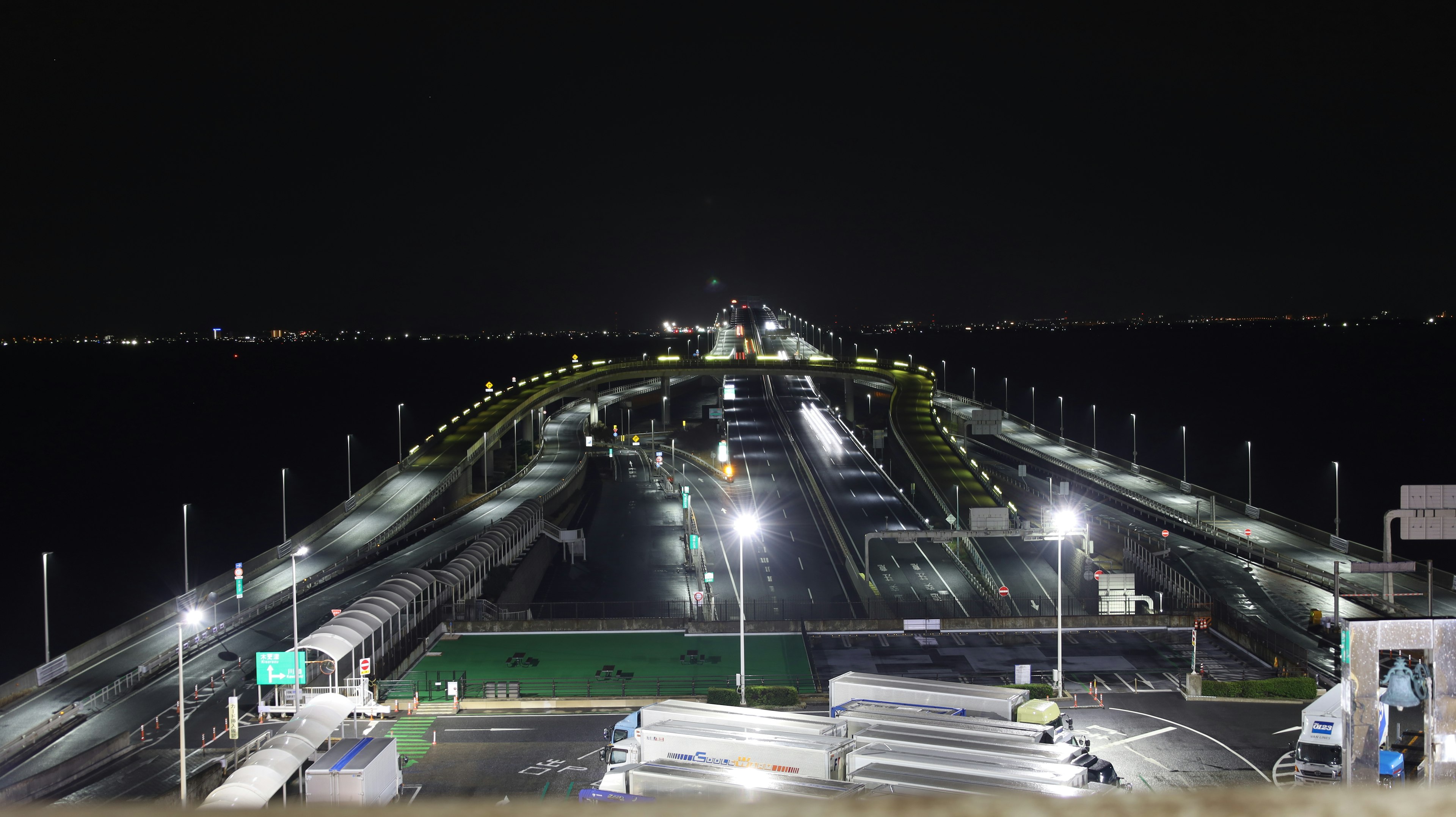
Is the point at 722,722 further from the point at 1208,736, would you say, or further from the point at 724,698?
the point at 1208,736

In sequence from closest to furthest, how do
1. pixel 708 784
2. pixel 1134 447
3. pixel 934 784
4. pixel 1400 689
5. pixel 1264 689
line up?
pixel 1400 689, pixel 934 784, pixel 708 784, pixel 1264 689, pixel 1134 447

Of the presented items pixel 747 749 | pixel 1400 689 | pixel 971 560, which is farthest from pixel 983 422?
pixel 1400 689

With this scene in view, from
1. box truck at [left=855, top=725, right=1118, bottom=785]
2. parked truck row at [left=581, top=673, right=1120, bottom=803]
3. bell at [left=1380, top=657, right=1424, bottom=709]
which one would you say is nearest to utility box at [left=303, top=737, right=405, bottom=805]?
parked truck row at [left=581, top=673, right=1120, bottom=803]

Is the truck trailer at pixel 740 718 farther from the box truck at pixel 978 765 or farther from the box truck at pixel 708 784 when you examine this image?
the box truck at pixel 978 765

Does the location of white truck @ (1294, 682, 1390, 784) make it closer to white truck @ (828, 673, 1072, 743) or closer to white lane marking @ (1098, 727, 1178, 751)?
white lane marking @ (1098, 727, 1178, 751)

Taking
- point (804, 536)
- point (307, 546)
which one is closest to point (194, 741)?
point (307, 546)

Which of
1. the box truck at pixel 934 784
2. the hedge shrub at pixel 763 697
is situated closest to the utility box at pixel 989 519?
the hedge shrub at pixel 763 697
